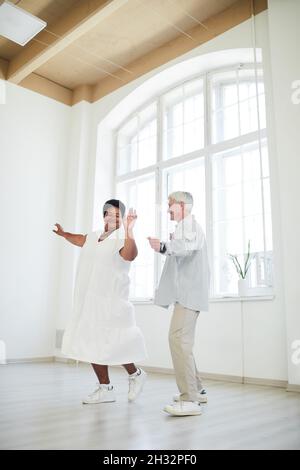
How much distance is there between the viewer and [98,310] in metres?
2.37

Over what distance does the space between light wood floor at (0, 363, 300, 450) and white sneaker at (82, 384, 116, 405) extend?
7 cm

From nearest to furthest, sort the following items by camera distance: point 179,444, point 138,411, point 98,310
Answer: point 179,444 < point 138,411 < point 98,310

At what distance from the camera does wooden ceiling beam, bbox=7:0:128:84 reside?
391 centimetres

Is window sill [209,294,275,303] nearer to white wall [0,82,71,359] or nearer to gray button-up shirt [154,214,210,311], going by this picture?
gray button-up shirt [154,214,210,311]

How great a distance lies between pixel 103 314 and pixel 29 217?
310 cm

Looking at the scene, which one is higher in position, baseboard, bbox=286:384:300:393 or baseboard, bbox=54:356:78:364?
baseboard, bbox=286:384:300:393

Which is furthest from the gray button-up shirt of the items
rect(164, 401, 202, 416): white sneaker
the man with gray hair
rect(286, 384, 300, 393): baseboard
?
rect(286, 384, 300, 393): baseboard

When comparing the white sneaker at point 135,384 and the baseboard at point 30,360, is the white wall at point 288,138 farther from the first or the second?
the baseboard at point 30,360

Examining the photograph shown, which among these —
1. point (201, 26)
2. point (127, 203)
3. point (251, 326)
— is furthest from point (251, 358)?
point (201, 26)

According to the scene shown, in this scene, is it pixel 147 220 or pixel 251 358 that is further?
pixel 147 220

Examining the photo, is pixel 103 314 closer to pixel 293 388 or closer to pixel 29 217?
pixel 293 388

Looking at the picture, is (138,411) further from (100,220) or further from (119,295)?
(100,220)

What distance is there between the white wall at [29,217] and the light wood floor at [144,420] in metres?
1.85

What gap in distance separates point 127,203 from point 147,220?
0.74 meters
